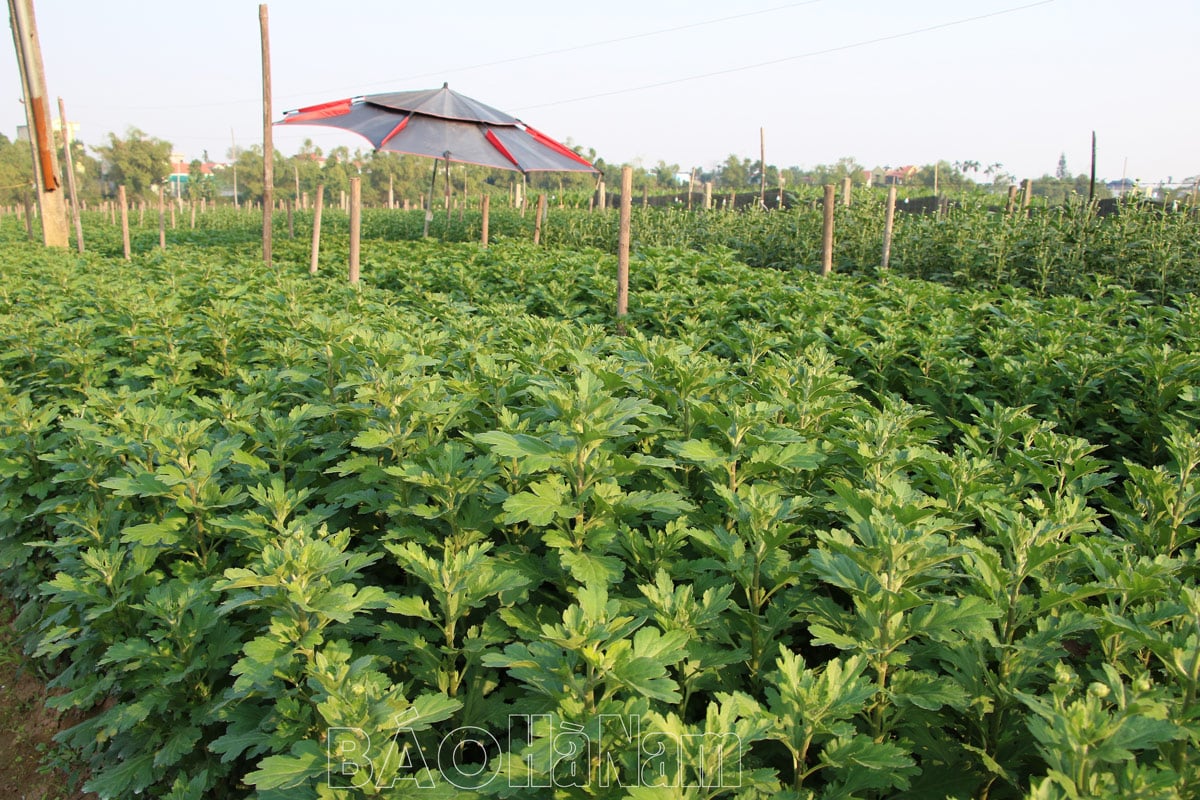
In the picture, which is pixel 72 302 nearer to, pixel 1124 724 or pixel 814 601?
pixel 814 601

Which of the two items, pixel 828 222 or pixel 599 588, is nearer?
pixel 599 588

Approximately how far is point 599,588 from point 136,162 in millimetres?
107033

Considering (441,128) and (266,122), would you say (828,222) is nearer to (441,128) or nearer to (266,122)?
(441,128)

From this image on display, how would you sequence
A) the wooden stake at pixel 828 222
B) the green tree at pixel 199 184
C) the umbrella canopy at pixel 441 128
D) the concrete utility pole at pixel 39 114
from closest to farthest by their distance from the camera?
1. the wooden stake at pixel 828 222
2. the umbrella canopy at pixel 441 128
3. the concrete utility pole at pixel 39 114
4. the green tree at pixel 199 184

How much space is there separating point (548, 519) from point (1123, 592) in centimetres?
163

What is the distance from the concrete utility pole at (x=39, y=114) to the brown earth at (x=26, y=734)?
1660cm

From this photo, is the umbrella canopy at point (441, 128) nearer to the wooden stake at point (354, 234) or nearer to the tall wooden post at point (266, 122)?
the tall wooden post at point (266, 122)

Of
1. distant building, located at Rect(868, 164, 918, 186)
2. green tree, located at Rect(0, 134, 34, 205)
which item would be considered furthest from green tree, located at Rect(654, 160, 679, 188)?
green tree, located at Rect(0, 134, 34, 205)

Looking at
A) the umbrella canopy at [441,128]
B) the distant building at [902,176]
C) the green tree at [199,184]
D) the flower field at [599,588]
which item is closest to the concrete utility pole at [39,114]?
the umbrella canopy at [441,128]

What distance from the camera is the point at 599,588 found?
2113 mm

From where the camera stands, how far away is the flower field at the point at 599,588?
5.94ft

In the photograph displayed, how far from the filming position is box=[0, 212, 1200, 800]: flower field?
181cm

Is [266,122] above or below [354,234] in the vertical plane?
above

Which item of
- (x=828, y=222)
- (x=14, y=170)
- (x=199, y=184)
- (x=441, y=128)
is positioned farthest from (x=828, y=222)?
(x=14, y=170)
